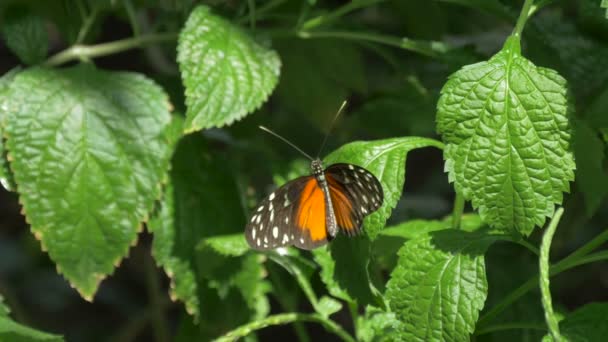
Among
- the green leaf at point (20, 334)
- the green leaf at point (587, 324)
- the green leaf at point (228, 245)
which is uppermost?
the green leaf at point (587, 324)

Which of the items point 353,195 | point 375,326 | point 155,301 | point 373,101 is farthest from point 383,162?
point 155,301

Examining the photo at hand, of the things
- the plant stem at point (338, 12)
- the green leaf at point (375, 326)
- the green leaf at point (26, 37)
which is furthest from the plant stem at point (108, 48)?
the green leaf at point (375, 326)

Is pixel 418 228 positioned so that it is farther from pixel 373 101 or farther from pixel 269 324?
pixel 373 101

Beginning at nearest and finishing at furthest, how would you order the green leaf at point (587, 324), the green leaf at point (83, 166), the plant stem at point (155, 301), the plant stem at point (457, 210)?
the green leaf at point (587, 324), the plant stem at point (457, 210), the green leaf at point (83, 166), the plant stem at point (155, 301)

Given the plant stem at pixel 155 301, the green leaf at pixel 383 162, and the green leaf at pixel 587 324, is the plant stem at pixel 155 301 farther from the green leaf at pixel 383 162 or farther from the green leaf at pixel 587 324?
the green leaf at pixel 587 324

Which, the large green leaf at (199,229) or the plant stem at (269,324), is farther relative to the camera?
the large green leaf at (199,229)

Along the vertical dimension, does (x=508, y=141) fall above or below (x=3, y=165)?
above

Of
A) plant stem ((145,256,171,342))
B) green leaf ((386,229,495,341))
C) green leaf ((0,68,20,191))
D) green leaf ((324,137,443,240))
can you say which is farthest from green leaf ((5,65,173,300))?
plant stem ((145,256,171,342))
